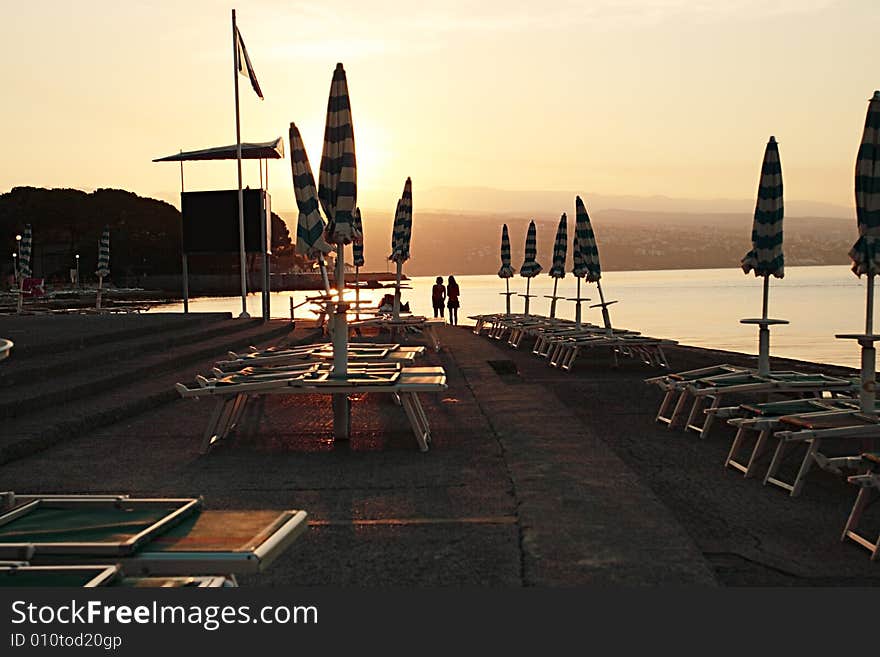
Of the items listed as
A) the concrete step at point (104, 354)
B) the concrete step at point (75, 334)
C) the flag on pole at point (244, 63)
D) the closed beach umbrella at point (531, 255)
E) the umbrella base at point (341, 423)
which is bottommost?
the umbrella base at point (341, 423)

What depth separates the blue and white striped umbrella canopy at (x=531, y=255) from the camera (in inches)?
854

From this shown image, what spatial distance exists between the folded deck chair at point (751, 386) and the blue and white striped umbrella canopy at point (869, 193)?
150cm

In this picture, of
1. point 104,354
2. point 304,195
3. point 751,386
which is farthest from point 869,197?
point 104,354

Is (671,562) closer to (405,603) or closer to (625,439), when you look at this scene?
(405,603)

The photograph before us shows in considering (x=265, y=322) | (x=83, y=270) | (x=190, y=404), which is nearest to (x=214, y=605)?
(x=190, y=404)

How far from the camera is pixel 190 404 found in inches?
367

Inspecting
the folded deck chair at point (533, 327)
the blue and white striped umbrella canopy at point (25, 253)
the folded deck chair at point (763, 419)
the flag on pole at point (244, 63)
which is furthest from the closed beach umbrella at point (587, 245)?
the blue and white striped umbrella canopy at point (25, 253)

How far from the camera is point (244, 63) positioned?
916 inches

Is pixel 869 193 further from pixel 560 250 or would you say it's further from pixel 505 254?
pixel 505 254

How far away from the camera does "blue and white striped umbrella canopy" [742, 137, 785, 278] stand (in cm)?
832

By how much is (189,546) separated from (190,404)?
22.4 feet

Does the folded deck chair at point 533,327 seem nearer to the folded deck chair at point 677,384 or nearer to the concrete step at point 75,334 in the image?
the concrete step at point 75,334

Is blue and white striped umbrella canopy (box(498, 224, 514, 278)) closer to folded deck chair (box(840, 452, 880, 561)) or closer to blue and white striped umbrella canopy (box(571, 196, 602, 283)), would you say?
blue and white striped umbrella canopy (box(571, 196, 602, 283))

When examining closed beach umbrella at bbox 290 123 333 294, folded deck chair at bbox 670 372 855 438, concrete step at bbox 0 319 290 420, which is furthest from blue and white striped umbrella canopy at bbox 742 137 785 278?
concrete step at bbox 0 319 290 420
